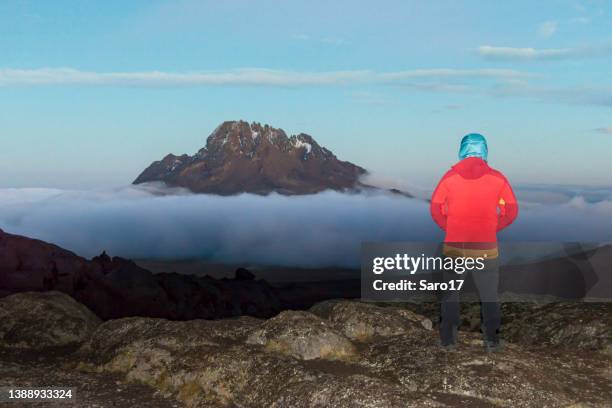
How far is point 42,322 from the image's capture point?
2727 cm

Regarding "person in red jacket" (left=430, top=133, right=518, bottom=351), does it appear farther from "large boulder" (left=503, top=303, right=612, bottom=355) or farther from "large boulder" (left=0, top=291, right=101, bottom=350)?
"large boulder" (left=0, top=291, right=101, bottom=350)

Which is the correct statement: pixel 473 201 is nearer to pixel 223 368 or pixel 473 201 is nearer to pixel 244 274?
pixel 223 368

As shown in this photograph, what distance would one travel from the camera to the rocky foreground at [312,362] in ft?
55.1

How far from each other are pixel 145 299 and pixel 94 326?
6611cm

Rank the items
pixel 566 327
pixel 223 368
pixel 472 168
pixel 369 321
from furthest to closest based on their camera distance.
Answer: pixel 566 327 < pixel 369 321 < pixel 223 368 < pixel 472 168

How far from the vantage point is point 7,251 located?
3142 inches

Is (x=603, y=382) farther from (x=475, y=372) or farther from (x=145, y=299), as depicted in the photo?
(x=145, y=299)

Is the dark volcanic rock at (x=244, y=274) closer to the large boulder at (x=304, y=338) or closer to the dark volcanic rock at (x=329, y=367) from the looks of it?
the dark volcanic rock at (x=329, y=367)

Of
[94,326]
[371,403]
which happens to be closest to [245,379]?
[371,403]

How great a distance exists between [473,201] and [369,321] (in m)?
7.31

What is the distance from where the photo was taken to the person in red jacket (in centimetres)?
1638

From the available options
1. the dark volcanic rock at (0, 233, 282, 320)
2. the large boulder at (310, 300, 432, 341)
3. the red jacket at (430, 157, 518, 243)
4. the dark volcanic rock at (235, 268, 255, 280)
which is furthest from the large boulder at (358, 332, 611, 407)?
the dark volcanic rock at (235, 268, 255, 280)

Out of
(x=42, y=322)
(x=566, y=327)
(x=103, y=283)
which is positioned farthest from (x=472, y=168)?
(x=103, y=283)

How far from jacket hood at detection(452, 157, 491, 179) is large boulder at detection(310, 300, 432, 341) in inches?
279
